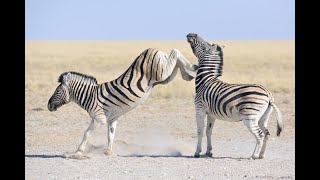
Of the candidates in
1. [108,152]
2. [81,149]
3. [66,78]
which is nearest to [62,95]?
[66,78]

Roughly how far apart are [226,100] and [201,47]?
133cm

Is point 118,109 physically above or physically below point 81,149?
above

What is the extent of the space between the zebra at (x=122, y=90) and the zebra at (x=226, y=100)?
15.8 inches

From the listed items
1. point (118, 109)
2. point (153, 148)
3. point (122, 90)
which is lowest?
point (153, 148)

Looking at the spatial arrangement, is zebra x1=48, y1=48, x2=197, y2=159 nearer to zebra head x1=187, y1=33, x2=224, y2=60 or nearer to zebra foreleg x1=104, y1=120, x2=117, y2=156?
zebra foreleg x1=104, y1=120, x2=117, y2=156

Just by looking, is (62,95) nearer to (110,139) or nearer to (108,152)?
(110,139)

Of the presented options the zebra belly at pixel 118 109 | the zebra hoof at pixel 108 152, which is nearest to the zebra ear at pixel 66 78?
the zebra belly at pixel 118 109

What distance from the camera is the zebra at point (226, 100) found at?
35.4 ft

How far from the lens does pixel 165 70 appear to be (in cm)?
1162

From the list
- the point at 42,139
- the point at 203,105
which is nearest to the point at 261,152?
the point at 203,105

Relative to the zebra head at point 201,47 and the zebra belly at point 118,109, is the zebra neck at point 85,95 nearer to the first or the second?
the zebra belly at point 118,109

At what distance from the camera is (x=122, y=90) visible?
11703mm
